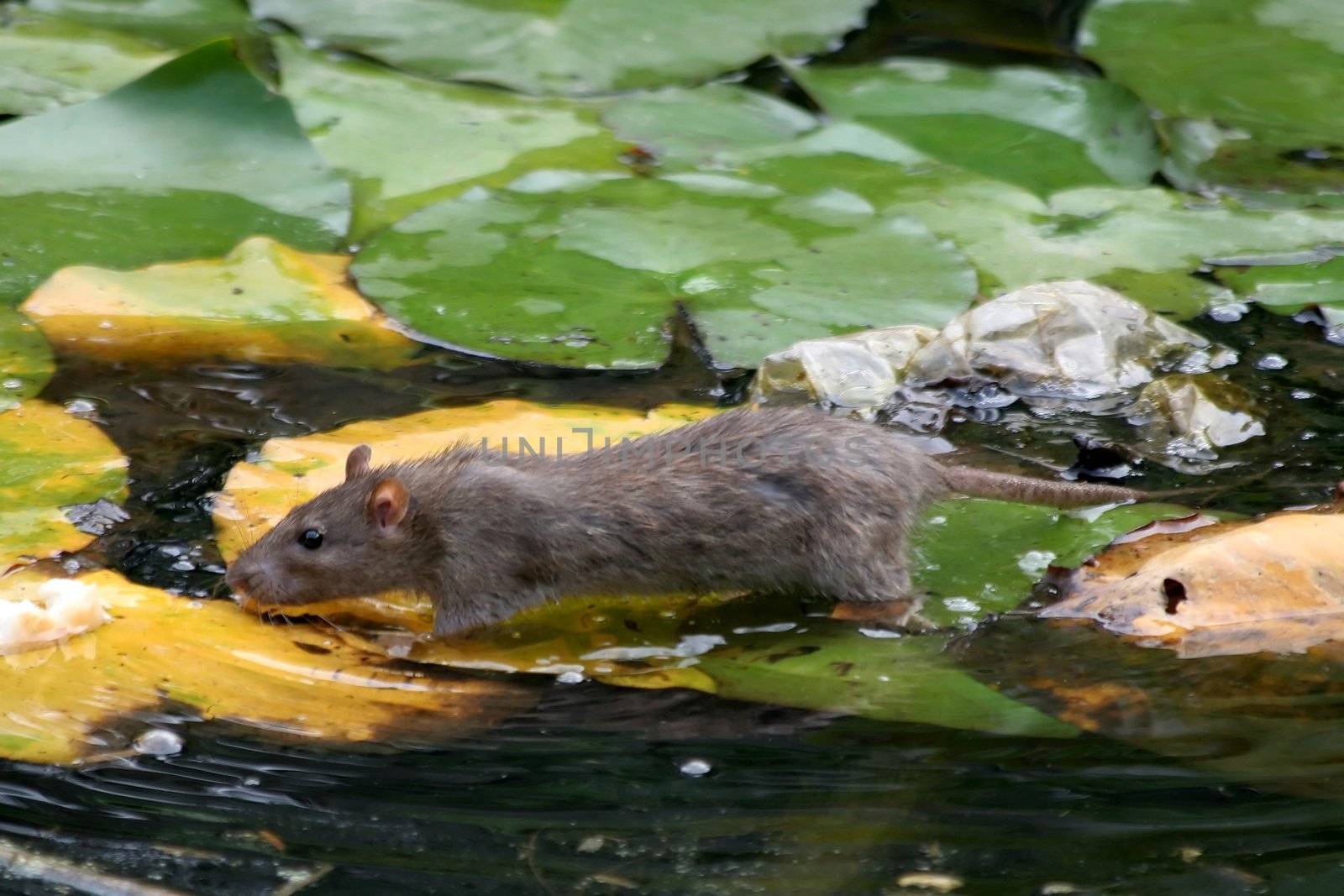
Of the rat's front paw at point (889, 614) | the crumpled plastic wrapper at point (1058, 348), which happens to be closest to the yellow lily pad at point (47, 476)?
the rat's front paw at point (889, 614)

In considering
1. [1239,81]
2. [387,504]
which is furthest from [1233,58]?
[387,504]

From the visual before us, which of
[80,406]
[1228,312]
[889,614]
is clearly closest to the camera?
[889,614]

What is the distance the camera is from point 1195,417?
497 centimetres

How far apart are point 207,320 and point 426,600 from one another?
57.4 inches

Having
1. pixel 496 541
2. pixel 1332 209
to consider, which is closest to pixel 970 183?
pixel 1332 209

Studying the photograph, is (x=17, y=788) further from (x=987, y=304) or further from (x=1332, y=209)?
(x=1332, y=209)

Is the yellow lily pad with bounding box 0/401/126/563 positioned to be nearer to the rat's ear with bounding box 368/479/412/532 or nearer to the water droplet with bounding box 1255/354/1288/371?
the rat's ear with bounding box 368/479/412/532

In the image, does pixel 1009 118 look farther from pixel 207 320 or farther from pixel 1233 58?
pixel 207 320

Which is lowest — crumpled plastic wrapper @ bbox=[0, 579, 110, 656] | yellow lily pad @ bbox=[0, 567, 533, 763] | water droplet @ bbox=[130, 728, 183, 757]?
yellow lily pad @ bbox=[0, 567, 533, 763]

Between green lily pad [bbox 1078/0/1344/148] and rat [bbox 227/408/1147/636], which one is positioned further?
green lily pad [bbox 1078/0/1344/148]

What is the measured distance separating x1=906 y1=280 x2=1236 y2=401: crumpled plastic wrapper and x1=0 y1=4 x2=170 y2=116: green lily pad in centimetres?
384

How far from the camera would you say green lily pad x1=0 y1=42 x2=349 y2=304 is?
5707 millimetres

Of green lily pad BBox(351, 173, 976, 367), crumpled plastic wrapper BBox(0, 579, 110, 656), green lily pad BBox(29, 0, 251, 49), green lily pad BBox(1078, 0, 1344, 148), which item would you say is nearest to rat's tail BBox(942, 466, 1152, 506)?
green lily pad BBox(351, 173, 976, 367)

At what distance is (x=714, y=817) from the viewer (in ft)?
10.1
